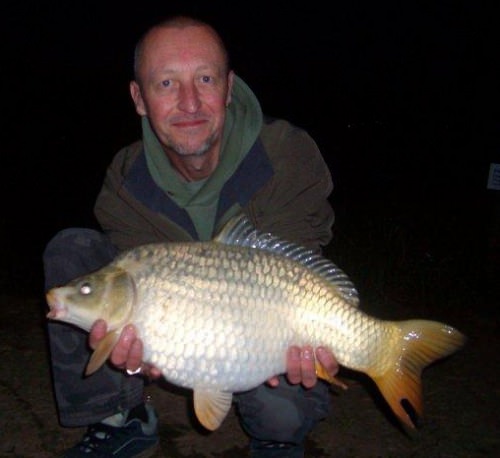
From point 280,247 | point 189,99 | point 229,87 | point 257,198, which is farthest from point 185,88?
point 280,247

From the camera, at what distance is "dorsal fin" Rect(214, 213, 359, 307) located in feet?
6.82

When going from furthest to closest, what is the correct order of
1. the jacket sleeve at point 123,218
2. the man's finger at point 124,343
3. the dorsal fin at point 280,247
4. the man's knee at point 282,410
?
the jacket sleeve at point 123,218
the man's knee at point 282,410
the dorsal fin at point 280,247
the man's finger at point 124,343

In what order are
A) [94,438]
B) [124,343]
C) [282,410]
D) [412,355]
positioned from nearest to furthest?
[124,343] → [412,355] → [282,410] → [94,438]

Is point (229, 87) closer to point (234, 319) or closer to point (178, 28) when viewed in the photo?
point (178, 28)

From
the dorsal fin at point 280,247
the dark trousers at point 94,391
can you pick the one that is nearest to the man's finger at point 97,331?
the dark trousers at point 94,391

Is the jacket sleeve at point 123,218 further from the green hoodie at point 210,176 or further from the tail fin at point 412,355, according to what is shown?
the tail fin at point 412,355

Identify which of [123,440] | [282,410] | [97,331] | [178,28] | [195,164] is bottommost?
[123,440]

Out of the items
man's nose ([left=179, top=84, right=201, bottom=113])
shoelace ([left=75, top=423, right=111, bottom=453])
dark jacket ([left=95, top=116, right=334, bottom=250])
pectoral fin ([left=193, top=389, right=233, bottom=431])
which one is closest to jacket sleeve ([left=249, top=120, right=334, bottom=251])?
dark jacket ([left=95, top=116, right=334, bottom=250])

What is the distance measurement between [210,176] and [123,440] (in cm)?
99

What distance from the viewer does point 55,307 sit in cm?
197

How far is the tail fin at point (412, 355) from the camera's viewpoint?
2.09m

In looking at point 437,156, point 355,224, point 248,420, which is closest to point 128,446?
point 248,420

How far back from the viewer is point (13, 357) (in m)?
3.01

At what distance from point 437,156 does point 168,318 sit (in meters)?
14.2
